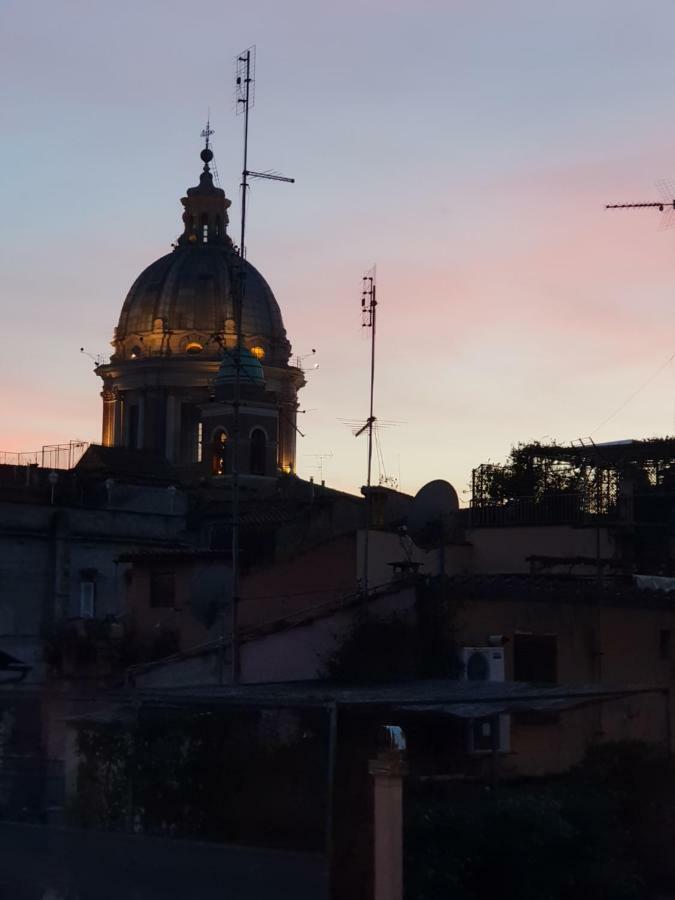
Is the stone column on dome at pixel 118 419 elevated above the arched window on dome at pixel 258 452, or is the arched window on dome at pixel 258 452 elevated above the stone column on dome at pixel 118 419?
the stone column on dome at pixel 118 419

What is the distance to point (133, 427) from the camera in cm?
8056

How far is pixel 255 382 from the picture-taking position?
6450cm

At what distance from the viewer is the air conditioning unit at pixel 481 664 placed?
23.7 m

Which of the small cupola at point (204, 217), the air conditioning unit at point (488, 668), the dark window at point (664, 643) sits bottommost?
the air conditioning unit at point (488, 668)

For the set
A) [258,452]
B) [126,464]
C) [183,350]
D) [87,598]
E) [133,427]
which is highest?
[183,350]

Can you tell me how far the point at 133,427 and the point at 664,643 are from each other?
57.2 metres

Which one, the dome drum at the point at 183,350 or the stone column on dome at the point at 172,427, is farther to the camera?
the dome drum at the point at 183,350

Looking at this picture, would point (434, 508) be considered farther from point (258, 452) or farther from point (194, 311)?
point (194, 311)

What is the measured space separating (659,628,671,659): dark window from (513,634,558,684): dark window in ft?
6.46

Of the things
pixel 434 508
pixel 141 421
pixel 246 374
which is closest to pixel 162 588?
pixel 434 508

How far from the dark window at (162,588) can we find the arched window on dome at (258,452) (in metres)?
30.5

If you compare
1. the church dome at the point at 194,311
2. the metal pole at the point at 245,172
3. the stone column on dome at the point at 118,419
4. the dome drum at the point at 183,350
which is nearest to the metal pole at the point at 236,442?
the metal pole at the point at 245,172

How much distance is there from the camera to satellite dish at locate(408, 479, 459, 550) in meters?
30.1

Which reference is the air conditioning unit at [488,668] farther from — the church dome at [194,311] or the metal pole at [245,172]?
the church dome at [194,311]
